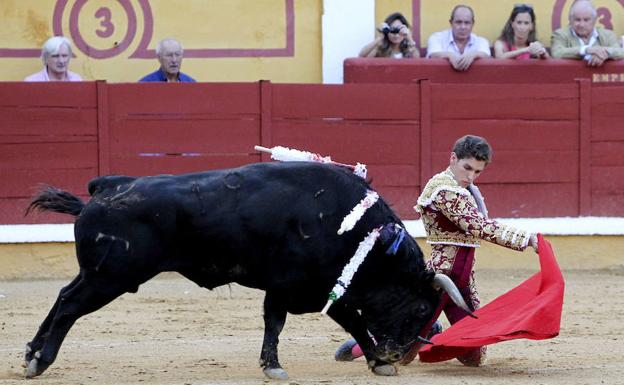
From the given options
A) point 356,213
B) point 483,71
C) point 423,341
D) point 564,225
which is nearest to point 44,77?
point 483,71

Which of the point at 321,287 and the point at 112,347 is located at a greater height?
the point at 321,287

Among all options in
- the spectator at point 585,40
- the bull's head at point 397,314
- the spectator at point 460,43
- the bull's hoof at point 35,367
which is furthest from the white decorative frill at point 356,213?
the spectator at point 585,40

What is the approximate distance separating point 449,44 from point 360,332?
4464 millimetres

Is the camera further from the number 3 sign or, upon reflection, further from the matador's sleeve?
the matador's sleeve

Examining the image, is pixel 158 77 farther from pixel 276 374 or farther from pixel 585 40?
pixel 276 374

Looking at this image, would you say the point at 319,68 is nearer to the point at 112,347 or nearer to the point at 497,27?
the point at 497,27

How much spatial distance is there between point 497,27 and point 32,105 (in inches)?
133

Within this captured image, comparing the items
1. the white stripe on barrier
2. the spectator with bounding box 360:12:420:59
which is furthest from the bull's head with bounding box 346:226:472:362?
the spectator with bounding box 360:12:420:59

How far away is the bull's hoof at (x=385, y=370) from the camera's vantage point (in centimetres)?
537

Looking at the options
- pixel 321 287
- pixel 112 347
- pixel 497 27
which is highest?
pixel 497 27

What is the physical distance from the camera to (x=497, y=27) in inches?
392

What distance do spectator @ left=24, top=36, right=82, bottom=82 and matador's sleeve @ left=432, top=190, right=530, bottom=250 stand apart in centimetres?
435

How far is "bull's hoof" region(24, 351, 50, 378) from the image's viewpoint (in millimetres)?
5215

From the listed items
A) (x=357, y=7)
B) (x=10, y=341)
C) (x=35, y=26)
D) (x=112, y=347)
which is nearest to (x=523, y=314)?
(x=112, y=347)
